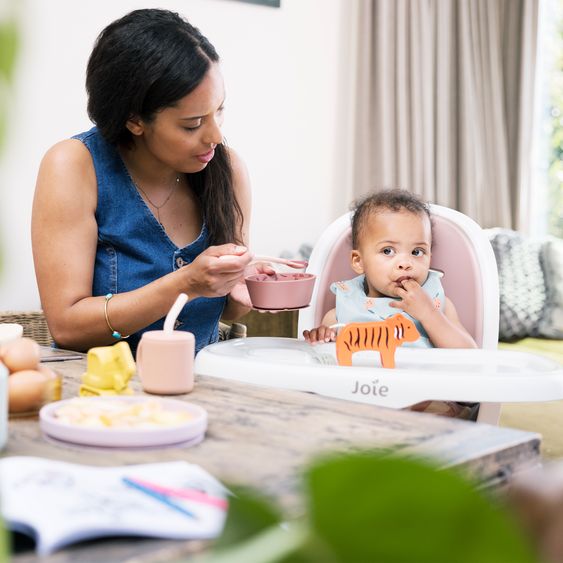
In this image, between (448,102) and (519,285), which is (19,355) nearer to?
(519,285)

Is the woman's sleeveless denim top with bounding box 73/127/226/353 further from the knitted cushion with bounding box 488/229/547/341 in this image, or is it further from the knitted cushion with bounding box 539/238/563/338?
the knitted cushion with bounding box 539/238/563/338

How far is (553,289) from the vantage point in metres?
3.87

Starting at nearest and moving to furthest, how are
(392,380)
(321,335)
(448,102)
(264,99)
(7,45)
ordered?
(7,45)
(392,380)
(321,335)
(264,99)
(448,102)

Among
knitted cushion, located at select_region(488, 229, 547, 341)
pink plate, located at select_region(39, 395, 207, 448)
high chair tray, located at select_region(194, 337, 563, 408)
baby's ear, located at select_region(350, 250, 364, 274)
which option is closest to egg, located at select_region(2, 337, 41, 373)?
pink plate, located at select_region(39, 395, 207, 448)

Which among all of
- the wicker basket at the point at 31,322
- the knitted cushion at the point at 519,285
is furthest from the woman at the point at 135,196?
the knitted cushion at the point at 519,285

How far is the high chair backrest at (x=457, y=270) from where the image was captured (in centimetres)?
174

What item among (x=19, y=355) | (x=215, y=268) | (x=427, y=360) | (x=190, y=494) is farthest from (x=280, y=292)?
(x=190, y=494)

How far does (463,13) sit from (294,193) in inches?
55.7

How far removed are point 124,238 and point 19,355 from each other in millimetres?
825

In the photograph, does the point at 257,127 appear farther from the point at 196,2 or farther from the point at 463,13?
the point at 463,13

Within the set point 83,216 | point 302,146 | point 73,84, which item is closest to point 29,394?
point 83,216

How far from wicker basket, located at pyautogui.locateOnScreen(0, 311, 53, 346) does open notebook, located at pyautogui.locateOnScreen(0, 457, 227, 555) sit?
6.49ft

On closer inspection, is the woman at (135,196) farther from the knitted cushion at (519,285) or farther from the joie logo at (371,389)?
the knitted cushion at (519,285)

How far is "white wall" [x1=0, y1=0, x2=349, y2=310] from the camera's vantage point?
3133mm
